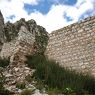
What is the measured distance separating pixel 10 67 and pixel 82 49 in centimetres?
330

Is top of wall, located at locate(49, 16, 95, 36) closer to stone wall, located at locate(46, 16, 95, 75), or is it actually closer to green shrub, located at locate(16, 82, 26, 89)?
stone wall, located at locate(46, 16, 95, 75)

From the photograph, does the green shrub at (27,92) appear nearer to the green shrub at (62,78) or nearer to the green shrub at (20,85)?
the green shrub at (20,85)

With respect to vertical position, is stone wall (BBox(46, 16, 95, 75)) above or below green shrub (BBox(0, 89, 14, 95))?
above

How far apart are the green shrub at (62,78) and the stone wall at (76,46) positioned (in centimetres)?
63

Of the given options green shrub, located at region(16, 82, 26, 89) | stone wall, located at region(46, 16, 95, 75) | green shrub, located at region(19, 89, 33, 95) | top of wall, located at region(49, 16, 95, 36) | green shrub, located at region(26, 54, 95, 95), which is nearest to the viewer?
green shrub, located at region(19, 89, 33, 95)

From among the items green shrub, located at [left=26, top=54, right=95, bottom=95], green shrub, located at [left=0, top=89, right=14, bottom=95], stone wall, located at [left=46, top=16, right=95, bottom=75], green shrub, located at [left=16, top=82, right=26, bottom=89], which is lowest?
green shrub, located at [left=0, top=89, right=14, bottom=95]

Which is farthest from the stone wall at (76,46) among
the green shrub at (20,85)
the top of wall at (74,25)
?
the green shrub at (20,85)

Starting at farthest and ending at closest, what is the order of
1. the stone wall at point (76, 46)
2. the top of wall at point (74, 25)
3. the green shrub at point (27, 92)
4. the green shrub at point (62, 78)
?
1. the top of wall at point (74, 25)
2. the stone wall at point (76, 46)
3. the green shrub at point (62, 78)
4. the green shrub at point (27, 92)

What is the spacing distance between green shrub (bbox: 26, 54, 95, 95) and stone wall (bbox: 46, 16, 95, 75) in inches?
24.9

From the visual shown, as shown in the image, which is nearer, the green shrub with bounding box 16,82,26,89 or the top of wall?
the green shrub with bounding box 16,82,26,89

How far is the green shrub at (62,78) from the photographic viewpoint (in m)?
10.1

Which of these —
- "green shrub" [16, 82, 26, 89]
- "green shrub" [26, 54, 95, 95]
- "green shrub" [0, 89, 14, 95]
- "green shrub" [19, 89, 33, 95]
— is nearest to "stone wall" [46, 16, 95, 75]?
"green shrub" [26, 54, 95, 95]

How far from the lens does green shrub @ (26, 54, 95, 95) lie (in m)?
10.1

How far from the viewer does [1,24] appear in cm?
2694
